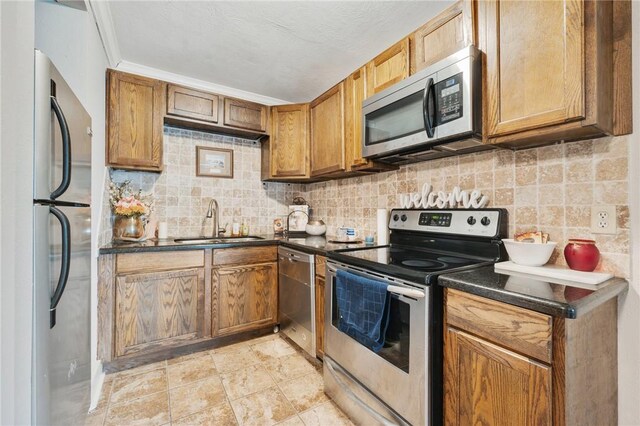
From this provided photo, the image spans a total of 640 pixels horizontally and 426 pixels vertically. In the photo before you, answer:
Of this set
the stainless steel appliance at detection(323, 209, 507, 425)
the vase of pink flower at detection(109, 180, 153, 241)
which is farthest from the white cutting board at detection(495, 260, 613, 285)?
the vase of pink flower at detection(109, 180, 153, 241)

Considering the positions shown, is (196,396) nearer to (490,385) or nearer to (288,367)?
(288,367)

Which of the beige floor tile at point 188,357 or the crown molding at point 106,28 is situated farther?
the beige floor tile at point 188,357

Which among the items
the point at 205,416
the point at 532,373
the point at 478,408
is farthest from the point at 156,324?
the point at 532,373

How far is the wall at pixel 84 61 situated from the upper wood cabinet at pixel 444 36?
1.86 metres

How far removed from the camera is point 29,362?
32.3 inches

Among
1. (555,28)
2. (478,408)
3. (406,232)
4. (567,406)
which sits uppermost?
(555,28)

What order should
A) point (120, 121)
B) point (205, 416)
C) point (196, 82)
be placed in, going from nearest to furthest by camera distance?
1. point (205, 416)
2. point (120, 121)
3. point (196, 82)

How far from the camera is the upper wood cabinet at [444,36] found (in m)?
1.40

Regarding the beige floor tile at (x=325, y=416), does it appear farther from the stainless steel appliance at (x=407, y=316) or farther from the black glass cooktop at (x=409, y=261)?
the black glass cooktop at (x=409, y=261)

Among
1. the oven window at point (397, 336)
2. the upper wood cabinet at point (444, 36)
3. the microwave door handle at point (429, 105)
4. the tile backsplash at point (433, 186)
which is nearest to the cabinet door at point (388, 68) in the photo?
the upper wood cabinet at point (444, 36)

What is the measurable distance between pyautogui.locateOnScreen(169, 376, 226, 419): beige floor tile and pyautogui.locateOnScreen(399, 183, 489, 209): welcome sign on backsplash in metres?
1.78

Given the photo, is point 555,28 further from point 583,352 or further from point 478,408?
point 478,408

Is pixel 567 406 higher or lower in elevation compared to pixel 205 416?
higher

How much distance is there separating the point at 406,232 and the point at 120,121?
2365 mm
